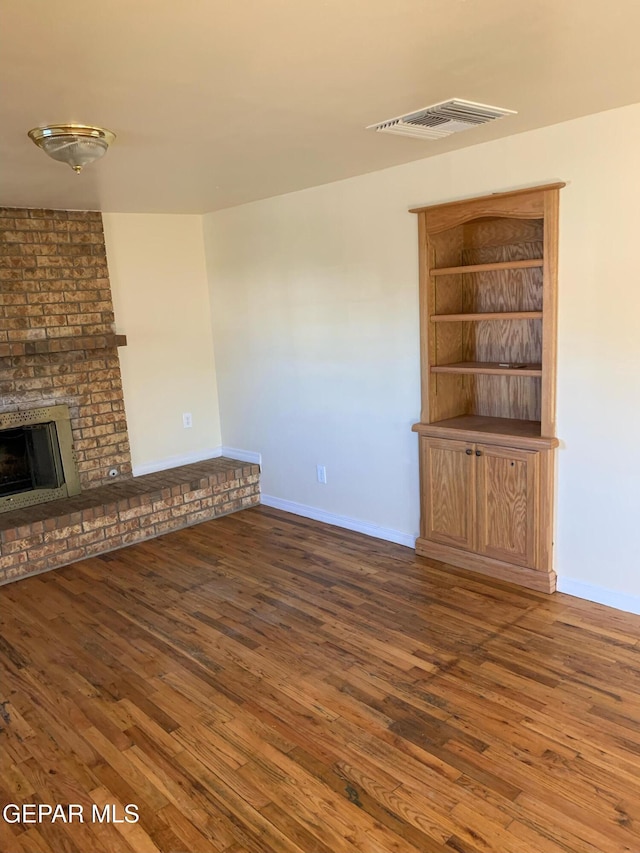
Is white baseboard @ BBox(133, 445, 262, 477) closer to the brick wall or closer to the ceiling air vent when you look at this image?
the brick wall

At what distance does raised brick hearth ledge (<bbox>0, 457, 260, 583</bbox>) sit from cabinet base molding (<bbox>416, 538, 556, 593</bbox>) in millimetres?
1668

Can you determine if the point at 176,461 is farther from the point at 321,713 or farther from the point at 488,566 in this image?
the point at 321,713

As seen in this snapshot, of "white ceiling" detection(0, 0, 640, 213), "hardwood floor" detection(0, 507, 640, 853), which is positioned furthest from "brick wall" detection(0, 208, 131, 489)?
"hardwood floor" detection(0, 507, 640, 853)

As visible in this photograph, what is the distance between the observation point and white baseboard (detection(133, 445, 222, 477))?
492 cm

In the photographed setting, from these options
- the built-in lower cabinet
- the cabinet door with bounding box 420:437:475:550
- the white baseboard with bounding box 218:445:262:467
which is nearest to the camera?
the built-in lower cabinet

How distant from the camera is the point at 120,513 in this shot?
14.0 feet

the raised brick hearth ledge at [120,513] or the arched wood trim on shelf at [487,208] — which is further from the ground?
the arched wood trim on shelf at [487,208]

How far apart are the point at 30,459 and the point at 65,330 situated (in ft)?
3.06

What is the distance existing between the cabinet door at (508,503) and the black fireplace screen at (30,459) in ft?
9.45

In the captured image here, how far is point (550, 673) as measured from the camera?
8.55 ft

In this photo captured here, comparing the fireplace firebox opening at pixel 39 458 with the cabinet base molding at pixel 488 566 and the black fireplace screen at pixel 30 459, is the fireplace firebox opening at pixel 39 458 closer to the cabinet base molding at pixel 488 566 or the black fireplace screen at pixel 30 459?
the black fireplace screen at pixel 30 459

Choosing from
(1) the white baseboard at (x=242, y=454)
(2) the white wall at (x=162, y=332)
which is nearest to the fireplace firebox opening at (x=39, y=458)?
(2) the white wall at (x=162, y=332)

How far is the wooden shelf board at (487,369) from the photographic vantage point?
3.23m

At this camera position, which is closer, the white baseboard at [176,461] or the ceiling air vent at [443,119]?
the ceiling air vent at [443,119]
